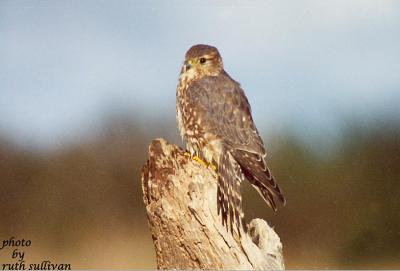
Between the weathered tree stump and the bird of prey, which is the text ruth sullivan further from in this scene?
the bird of prey

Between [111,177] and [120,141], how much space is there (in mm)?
342

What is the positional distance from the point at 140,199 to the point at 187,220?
63.9 inches

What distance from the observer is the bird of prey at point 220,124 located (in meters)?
2.95

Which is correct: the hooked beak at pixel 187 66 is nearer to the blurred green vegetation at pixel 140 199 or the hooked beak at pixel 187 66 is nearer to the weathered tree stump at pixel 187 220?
the blurred green vegetation at pixel 140 199

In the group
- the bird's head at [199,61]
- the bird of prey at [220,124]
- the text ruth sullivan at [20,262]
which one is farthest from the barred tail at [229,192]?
the text ruth sullivan at [20,262]

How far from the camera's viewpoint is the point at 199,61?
11.0ft

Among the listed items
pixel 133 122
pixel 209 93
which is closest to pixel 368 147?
pixel 209 93

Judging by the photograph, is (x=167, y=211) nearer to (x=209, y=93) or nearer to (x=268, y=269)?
(x=268, y=269)

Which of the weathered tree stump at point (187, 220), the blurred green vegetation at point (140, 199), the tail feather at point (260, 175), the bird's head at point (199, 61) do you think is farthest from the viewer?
the blurred green vegetation at point (140, 199)

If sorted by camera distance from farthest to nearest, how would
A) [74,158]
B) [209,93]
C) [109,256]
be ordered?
[74,158] → [109,256] → [209,93]

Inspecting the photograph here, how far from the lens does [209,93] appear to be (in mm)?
3248

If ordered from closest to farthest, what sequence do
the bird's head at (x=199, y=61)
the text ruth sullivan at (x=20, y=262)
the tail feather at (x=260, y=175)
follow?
the tail feather at (x=260, y=175)
the text ruth sullivan at (x=20, y=262)
the bird's head at (x=199, y=61)

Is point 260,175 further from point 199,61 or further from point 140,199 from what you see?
point 140,199

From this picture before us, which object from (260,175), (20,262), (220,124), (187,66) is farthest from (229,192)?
(20,262)
